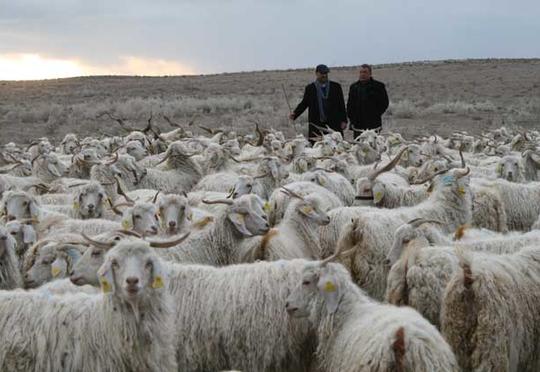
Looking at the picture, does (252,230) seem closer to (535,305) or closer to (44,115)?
(535,305)

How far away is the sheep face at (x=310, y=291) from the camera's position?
5684 mm

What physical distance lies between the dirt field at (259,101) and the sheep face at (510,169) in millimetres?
11821

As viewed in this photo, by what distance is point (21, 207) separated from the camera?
8.52m

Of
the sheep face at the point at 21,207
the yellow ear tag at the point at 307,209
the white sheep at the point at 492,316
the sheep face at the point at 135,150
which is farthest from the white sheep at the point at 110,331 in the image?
the sheep face at the point at 135,150

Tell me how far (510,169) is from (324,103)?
4527 millimetres

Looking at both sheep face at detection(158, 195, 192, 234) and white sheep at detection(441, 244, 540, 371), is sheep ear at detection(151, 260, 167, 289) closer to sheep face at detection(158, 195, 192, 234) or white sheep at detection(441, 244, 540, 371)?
white sheep at detection(441, 244, 540, 371)

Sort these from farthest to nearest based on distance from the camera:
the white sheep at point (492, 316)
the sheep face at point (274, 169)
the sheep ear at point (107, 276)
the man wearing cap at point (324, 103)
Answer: the man wearing cap at point (324, 103) < the sheep face at point (274, 169) < the white sheep at point (492, 316) < the sheep ear at point (107, 276)

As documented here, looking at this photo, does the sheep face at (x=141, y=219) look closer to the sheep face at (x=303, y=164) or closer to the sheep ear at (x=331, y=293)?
the sheep ear at (x=331, y=293)

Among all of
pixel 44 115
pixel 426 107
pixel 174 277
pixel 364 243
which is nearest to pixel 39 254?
pixel 174 277

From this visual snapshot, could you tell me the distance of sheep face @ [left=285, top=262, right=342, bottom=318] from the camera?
5.68 m

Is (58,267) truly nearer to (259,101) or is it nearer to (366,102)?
(366,102)

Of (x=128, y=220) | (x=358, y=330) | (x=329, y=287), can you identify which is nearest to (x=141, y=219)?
(x=128, y=220)

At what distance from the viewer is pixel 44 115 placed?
101ft

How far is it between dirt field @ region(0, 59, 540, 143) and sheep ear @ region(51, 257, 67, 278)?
1742 centimetres
